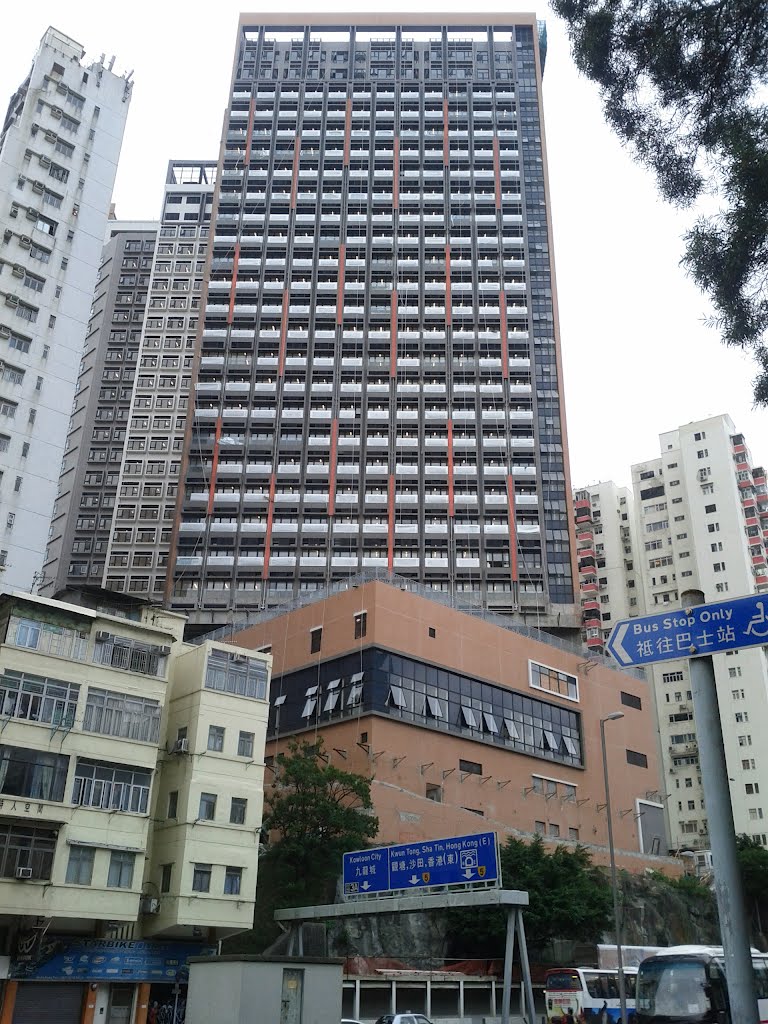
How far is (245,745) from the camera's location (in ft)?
129

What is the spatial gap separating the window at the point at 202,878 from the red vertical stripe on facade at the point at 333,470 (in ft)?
177

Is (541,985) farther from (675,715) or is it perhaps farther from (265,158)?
(265,158)

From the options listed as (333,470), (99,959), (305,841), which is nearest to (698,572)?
(333,470)

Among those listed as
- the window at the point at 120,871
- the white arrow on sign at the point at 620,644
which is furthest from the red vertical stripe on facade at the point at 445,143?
the white arrow on sign at the point at 620,644

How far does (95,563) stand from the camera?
100m

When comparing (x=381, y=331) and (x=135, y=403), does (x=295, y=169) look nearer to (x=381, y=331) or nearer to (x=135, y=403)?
(x=381, y=331)

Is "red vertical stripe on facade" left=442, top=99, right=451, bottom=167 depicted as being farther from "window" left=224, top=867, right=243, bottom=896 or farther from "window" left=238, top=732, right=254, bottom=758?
"window" left=224, top=867, right=243, bottom=896

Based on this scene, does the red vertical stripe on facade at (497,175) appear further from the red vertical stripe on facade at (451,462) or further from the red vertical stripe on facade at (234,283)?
the red vertical stripe on facade at (234,283)

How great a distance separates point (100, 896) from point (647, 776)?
1645 inches

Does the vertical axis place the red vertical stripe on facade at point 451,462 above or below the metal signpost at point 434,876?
above

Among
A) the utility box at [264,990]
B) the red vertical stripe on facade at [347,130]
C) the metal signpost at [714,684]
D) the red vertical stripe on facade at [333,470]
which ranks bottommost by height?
the utility box at [264,990]

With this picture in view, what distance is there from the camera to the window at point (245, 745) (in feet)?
128

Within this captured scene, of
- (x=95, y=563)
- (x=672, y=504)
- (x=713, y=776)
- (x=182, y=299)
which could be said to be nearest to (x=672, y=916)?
(x=713, y=776)

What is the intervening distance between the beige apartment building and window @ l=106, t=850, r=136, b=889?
4cm
